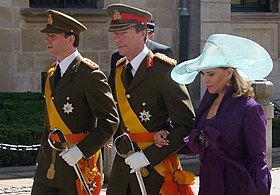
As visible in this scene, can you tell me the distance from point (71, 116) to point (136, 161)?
72 centimetres

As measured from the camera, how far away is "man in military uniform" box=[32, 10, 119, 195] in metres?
6.53

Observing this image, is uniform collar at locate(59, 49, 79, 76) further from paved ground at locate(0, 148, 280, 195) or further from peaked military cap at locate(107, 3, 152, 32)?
paved ground at locate(0, 148, 280, 195)

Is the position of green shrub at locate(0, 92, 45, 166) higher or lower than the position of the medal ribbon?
lower

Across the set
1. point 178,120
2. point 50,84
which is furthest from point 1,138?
point 178,120

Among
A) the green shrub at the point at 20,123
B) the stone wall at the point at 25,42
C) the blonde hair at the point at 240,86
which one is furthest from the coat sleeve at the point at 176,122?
the stone wall at the point at 25,42

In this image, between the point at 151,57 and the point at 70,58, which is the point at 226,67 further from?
the point at 70,58

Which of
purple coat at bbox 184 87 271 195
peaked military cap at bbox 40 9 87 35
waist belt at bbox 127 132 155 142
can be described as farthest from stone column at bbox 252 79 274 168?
purple coat at bbox 184 87 271 195

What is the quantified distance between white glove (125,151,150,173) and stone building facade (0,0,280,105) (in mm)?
9520

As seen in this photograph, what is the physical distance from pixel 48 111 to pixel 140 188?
982 mm

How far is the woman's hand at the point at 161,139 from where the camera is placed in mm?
6195

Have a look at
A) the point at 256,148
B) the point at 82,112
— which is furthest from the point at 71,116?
the point at 256,148

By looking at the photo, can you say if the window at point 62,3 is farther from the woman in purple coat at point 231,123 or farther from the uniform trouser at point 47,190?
the woman in purple coat at point 231,123

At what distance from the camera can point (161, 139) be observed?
621 centimetres

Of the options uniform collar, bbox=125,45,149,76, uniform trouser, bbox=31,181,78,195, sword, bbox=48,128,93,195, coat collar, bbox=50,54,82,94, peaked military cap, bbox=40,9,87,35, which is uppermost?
peaked military cap, bbox=40,9,87,35
